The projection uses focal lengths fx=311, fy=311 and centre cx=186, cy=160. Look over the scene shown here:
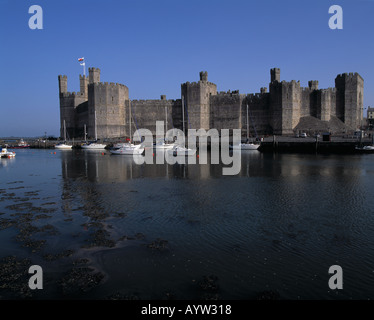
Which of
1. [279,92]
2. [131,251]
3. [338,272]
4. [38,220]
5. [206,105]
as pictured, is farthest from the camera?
[206,105]

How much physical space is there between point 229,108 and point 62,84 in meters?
26.5

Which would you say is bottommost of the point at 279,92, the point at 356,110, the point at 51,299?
the point at 51,299

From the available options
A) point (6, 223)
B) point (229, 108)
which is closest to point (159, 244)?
point (6, 223)

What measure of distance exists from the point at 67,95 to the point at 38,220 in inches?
1758

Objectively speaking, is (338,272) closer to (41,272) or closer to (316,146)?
(41,272)

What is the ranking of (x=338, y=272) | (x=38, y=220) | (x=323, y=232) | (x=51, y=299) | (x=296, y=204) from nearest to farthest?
(x=51, y=299) → (x=338, y=272) → (x=323, y=232) → (x=38, y=220) → (x=296, y=204)

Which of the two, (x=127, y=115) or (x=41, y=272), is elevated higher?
(x=127, y=115)

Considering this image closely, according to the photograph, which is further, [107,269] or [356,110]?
[356,110]

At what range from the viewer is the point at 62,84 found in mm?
48594

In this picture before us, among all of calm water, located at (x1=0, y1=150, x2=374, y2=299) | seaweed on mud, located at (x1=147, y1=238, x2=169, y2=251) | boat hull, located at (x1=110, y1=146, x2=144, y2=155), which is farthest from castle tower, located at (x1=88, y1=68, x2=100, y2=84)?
seaweed on mud, located at (x1=147, y1=238, x2=169, y2=251)

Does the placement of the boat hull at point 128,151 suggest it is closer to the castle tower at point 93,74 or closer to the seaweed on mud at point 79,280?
the castle tower at point 93,74

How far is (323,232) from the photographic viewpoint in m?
6.82

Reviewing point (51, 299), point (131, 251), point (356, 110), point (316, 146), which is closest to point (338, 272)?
point (131, 251)

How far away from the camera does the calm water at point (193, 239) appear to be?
458cm
